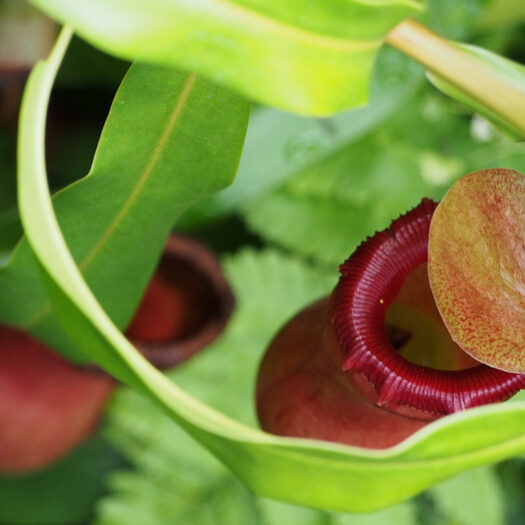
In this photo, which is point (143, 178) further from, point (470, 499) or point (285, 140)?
point (470, 499)

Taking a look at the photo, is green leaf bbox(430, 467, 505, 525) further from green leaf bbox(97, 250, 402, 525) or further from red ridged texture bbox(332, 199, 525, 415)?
red ridged texture bbox(332, 199, 525, 415)

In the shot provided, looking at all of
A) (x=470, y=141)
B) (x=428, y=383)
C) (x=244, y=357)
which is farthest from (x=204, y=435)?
(x=470, y=141)

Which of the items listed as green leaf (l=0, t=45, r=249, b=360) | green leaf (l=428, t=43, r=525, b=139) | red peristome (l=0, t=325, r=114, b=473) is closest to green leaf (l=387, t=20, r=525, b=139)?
green leaf (l=428, t=43, r=525, b=139)

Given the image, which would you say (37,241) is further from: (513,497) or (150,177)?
(513,497)

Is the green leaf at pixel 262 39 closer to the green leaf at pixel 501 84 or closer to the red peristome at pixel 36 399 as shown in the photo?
the green leaf at pixel 501 84

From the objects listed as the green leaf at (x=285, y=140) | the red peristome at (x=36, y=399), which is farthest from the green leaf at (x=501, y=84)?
the red peristome at (x=36, y=399)

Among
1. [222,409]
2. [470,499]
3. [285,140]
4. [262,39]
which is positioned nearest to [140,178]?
[262,39]
